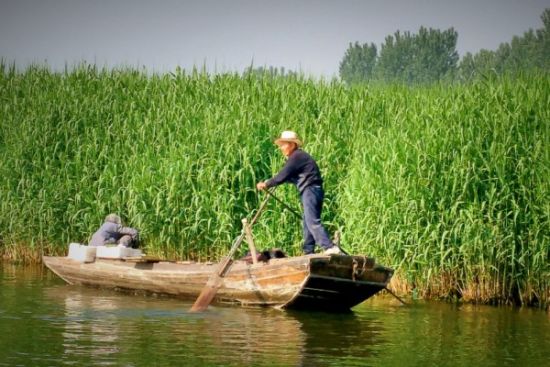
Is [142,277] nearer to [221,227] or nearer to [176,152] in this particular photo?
[221,227]

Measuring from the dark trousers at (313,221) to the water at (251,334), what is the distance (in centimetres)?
92

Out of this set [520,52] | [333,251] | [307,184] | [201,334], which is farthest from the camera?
[520,52]

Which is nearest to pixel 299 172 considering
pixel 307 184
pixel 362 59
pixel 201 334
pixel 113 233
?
pixel 307 184

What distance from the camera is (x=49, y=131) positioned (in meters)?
19.5

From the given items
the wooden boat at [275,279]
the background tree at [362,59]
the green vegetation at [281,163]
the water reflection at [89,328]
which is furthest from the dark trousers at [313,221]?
the background tree at [362,59]

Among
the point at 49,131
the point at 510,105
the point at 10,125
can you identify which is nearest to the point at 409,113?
the point at 510,105

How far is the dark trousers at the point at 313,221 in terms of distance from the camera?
13.7 m

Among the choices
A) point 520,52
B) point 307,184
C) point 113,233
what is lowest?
point 113,233

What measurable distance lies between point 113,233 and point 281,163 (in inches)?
108

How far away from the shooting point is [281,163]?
1672cm

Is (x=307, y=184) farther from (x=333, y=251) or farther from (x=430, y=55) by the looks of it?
(x=430, y=55)

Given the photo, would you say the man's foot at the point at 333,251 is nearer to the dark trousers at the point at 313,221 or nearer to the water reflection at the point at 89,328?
the dark trousers at the point at 313,221

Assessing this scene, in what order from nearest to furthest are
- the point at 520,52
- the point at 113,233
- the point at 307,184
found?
the point at 307,184 → the point at 113,233 → the point at 520,52

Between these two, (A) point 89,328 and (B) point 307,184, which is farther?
A: (B) point 307,184
